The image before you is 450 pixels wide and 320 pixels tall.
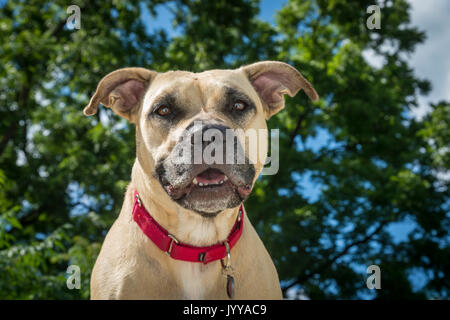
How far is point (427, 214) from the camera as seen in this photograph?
40.5ft

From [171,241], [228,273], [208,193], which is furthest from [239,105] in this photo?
[228,273]

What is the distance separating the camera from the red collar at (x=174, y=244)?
9.14ft

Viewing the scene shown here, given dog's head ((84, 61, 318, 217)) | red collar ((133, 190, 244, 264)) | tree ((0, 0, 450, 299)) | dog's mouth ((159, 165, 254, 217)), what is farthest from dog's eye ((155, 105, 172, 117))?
tree ((0, 0, 450, 299))

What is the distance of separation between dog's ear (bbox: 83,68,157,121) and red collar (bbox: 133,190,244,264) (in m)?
0.89

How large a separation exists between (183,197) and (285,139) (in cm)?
1055

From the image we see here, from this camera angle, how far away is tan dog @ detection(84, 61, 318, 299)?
2680 millimetres

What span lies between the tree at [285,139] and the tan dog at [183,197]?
752 centimetres

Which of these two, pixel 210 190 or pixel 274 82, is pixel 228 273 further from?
pixel 274 82

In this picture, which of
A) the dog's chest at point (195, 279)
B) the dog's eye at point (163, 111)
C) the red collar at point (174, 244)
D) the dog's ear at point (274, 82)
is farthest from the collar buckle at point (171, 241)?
the dog's ear at point (274, 82)

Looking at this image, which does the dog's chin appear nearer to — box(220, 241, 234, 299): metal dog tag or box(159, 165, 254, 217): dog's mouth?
box(159, 165, 254, 217): dog's mouth

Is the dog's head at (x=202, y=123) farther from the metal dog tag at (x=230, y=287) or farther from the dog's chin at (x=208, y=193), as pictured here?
the metal dog tag at (x=230, y=287)

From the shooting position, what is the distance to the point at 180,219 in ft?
9.46

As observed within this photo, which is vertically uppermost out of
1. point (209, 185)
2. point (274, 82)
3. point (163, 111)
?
point (274, 82)

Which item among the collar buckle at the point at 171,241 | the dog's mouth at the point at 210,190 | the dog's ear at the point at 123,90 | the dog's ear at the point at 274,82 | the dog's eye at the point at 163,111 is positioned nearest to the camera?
the dog's mouth at the point at 210,190
